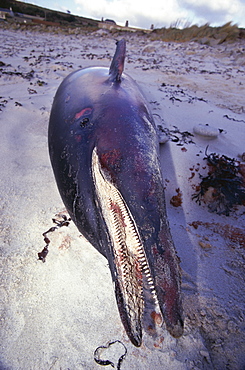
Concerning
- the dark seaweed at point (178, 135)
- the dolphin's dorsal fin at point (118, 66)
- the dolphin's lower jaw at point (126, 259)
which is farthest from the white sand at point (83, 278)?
the dolphin's dorsal fin at point (118, 66)

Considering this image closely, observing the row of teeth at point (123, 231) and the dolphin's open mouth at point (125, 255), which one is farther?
the row of teeth at point (123, 231)

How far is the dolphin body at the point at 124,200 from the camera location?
52.5 inches

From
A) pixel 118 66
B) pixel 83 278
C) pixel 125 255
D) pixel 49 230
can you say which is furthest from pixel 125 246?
pixel 118 66

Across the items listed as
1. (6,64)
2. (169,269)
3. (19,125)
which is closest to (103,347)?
(169,269)

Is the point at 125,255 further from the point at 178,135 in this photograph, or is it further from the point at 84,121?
the point at 178,135

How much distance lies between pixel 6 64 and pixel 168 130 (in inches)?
260

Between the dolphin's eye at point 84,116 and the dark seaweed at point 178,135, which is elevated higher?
the dolphin's eye at point 84,116

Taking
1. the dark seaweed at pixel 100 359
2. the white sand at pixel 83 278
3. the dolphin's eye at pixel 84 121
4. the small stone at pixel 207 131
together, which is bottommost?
the dark seaweed at pixel 100 359

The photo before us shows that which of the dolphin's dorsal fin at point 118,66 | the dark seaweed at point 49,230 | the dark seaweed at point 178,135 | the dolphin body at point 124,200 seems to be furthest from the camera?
the dark seaweed at point 178,135

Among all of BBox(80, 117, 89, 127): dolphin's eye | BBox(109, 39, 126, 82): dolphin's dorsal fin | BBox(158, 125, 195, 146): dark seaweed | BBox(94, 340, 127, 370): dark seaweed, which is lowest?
BBox(94, 340, 127, 370): dark seaweed

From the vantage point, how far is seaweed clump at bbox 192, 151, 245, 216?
270 cm

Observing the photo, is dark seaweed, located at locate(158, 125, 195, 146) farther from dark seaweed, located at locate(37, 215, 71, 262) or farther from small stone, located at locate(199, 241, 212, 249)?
dark seaweed, located at locate(37, 215, 71, 262)

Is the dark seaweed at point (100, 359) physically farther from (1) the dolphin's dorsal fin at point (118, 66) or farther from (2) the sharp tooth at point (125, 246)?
(1) the dolphin's dorsal fin at point (118, 66)

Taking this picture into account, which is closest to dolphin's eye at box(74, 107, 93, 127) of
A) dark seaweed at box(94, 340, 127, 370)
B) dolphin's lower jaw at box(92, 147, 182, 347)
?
dolphin's lower jaw at box(92, 147, 182, 347)
